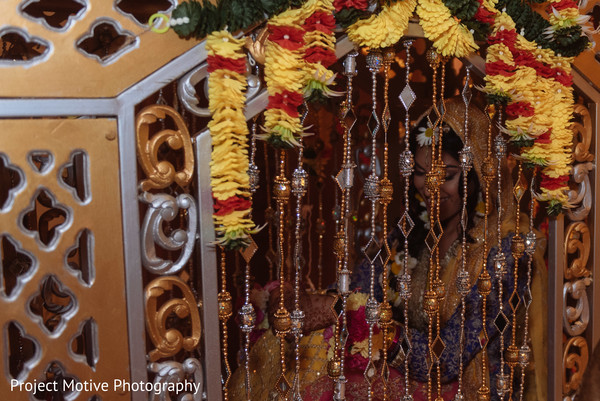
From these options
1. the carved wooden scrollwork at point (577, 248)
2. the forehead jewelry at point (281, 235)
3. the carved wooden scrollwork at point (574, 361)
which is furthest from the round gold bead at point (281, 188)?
the carved wooden scrollwork at point (574, 361)

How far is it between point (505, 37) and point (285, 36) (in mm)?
689

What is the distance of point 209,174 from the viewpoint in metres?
1.35

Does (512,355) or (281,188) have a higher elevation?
(281,188)

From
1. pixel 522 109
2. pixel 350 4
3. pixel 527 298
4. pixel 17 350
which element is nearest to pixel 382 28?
pixel 350 4

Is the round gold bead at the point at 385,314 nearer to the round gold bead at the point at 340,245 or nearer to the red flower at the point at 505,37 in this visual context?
the round gold bead at the point at 340,245

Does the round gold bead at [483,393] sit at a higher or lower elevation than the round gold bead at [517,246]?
lower

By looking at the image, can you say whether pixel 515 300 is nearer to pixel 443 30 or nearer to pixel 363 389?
pixel 363 389

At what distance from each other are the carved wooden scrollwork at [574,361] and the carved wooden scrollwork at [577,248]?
23 cm

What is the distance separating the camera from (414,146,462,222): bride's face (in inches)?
85.1

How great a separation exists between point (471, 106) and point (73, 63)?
4.90 ft

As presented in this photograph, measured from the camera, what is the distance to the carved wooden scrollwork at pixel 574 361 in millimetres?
2041

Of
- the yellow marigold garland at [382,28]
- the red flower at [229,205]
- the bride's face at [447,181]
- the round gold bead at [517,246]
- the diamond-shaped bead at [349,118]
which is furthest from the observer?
the bride's face at [447,181]

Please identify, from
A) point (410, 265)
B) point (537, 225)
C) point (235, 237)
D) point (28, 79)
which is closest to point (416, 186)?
point (410, 265)

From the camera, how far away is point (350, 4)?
4.54 ft
